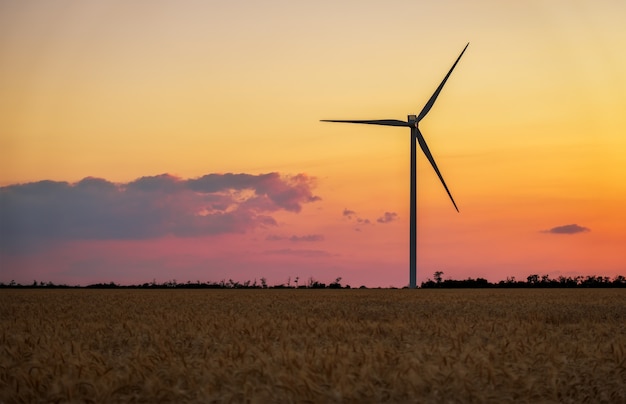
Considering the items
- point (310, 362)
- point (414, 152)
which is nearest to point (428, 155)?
point (414, 152)

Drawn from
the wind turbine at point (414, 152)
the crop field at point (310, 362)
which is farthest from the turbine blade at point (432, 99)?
the crop field at point (310, 362)

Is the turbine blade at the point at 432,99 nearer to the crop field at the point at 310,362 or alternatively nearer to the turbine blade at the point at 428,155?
the turbine blade at the point at 428,155

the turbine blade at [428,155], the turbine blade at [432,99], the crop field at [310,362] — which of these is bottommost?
the crop field at [310,362]

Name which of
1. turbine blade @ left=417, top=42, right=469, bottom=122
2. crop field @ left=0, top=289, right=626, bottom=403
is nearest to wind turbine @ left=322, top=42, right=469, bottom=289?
turbine blade @ left=417, top=42, right=469, bottom=122

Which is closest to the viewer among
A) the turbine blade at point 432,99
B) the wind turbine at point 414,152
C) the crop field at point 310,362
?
the crop field at point 310,362

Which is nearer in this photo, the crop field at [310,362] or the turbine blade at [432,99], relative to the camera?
the crop field at [310,362]

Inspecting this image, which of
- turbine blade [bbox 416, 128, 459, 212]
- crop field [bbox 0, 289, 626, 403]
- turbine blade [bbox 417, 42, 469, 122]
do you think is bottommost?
crop field [bbox 0, 289, 626, 403]

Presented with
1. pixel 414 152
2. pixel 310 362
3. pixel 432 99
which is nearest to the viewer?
pixel 310 362

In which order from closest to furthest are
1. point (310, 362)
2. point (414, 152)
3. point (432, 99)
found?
point (310, 362) → point (414, 152) → point (432, 99)

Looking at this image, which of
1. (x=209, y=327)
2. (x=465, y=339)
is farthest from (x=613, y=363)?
(x=209, y=327)

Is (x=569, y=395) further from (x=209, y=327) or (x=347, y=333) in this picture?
(x=209, y=327)

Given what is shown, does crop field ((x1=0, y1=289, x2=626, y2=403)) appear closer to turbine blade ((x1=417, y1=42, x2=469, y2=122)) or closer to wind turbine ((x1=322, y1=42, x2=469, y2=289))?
wind turbine ((x1=322, y1=42, x2=469, y2=289))

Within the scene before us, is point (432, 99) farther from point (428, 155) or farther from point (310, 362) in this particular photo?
point (310, 362)

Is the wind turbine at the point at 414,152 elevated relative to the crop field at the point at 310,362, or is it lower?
elevated
